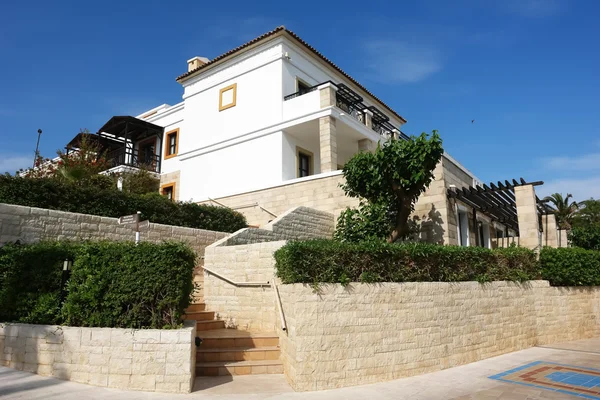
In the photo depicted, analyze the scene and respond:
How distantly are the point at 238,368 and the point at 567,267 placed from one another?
33.0 feet

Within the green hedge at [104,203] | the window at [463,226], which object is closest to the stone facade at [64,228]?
the green hedge at [104,203]

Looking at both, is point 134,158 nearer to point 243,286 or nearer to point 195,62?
point 195,62

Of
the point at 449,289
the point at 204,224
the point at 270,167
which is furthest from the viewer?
the point at 270,167

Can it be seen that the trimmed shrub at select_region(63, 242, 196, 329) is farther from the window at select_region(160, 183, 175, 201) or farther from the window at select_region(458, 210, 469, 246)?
the window at select_region(160, 183, 175, 201)

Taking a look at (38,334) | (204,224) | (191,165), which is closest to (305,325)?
(38,334)

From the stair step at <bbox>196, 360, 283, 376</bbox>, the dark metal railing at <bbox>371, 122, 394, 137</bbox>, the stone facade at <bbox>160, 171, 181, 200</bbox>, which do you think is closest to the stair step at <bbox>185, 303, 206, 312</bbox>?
the stair step at <bbox>196, 360, 283, 376</bbox>

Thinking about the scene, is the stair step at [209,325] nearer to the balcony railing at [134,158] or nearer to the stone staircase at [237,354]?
the stone staircase at [237,354]

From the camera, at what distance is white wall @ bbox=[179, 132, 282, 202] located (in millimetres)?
17938

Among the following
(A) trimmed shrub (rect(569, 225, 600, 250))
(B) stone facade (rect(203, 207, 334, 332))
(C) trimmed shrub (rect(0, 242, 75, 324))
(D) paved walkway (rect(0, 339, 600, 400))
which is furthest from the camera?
(A) trimmed shrub (rect(569, 225, 600, 250))

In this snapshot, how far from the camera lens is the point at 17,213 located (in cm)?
847

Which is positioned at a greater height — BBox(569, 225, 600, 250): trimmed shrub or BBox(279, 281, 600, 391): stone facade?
BBox(569, 225, 600, 250): trimmed shrub

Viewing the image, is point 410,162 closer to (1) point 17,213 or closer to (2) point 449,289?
(2) point 449,289

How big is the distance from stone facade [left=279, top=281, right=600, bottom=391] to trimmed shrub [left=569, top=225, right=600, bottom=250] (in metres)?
15.7

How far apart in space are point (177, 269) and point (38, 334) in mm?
2466
